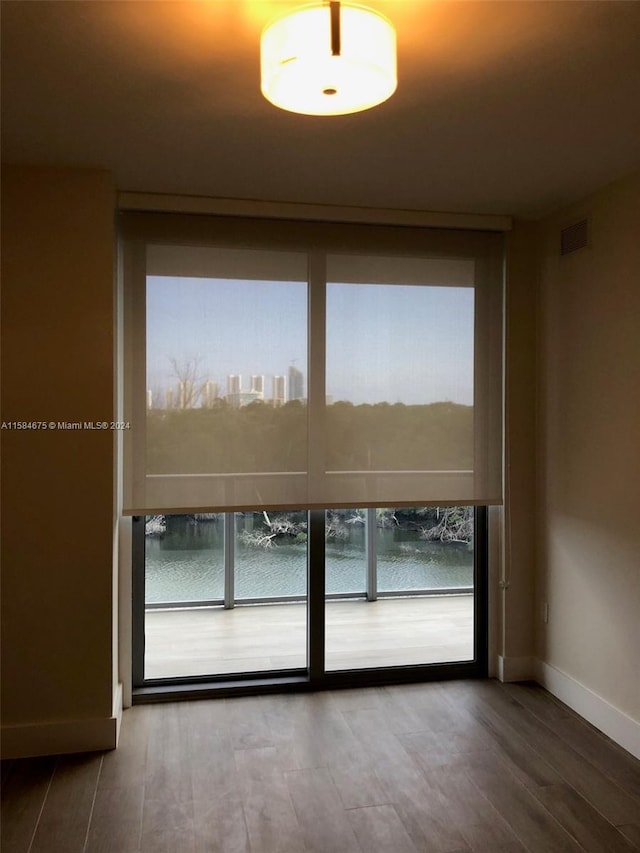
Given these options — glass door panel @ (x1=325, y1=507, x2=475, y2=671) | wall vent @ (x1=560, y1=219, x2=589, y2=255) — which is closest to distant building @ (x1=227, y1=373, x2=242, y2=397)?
glass door panel @ (x1=325, y1=507, x2=475, y2=671)

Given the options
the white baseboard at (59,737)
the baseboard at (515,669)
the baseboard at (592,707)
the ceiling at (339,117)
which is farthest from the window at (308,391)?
the white baseboard at (59,737)

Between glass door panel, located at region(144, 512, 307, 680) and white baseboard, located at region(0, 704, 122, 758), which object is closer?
white baseboard, located at region(0, 704, 122, 758)

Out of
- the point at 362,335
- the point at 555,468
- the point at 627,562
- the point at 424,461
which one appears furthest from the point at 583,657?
the point at 362,335

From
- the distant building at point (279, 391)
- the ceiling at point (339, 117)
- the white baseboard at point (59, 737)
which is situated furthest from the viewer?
the distant building at point (279, 391)

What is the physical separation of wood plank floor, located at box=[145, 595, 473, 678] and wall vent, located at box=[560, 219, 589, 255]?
2.11m

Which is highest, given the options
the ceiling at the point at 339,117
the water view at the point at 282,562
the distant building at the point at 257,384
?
the ceiling at the point at 339,117

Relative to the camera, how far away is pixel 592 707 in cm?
342

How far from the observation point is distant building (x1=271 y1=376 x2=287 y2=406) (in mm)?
3680

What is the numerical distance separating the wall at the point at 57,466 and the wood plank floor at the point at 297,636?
70 cm

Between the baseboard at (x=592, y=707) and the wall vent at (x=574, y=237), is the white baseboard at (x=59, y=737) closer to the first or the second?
the baseboard at (x=592, y=707)

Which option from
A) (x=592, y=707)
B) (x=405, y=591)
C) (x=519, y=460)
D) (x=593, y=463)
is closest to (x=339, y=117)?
(x=593, y=463)

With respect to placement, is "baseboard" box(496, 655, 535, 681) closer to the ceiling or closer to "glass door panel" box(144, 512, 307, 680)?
"glass door panel" box(144, 512, 307, 680)

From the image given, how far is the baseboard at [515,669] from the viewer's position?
393cm

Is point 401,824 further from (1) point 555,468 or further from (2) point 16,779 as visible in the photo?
(1) point 555,468
